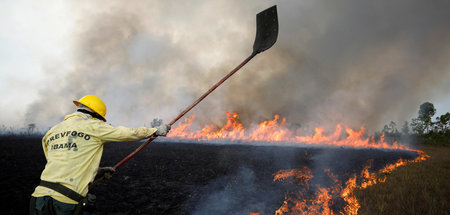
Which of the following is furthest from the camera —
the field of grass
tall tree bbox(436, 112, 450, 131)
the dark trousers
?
tall tree bbox(436, 112, 450, 131)

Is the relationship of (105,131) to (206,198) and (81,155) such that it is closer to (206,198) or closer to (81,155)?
(81,155)

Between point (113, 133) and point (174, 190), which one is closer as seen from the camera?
point (113, 133)

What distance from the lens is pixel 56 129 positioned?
119 inches

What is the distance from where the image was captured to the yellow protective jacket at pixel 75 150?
282cm

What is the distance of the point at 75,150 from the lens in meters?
2.93

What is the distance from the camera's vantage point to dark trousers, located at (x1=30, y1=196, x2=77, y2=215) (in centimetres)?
275

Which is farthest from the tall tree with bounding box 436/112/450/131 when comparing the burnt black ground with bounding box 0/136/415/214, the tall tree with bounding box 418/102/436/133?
the burnt black ground with bounding box 0/136/415/214

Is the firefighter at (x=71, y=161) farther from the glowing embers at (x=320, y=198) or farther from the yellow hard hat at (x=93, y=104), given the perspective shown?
the glowing embers at (x=320, y=198)

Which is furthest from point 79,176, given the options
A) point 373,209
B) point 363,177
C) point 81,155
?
point 363,177

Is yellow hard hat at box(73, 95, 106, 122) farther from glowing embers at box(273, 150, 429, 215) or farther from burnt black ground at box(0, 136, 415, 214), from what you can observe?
glowing embers at box(273, 150, 429, 215)

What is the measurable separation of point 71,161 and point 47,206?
63cm

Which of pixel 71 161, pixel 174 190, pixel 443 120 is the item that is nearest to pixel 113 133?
pixel 71 161

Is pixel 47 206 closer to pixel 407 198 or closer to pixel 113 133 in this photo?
pixel 113 133

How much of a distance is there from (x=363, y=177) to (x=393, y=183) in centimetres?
259
